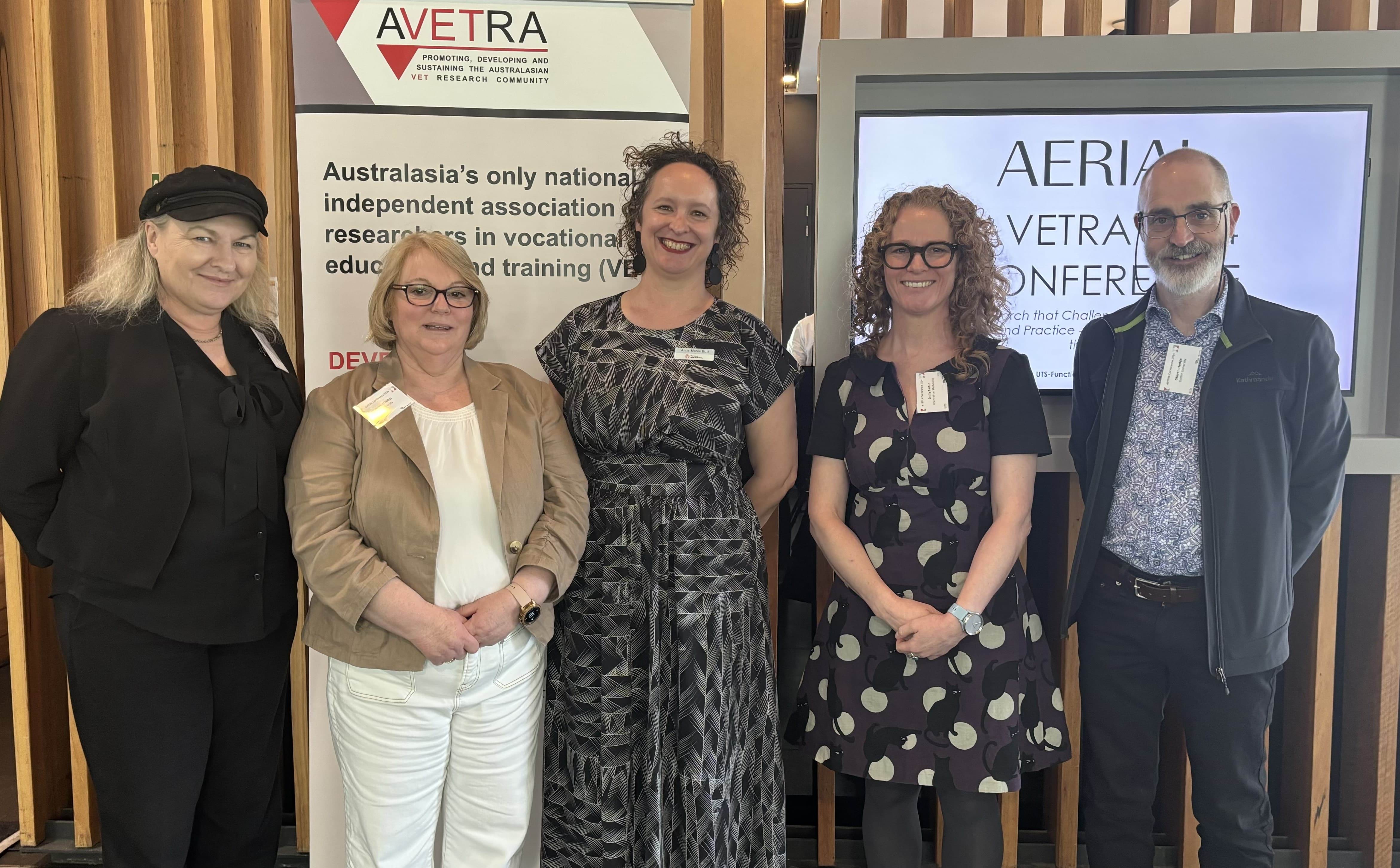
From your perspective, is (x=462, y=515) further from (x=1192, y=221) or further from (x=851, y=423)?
(x=1192, y=221)

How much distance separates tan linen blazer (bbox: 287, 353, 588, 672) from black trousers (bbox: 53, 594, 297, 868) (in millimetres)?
242

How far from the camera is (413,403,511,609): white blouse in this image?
6.08ft

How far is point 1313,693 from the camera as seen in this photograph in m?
2.66

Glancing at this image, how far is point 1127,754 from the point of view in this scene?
6.81 ft

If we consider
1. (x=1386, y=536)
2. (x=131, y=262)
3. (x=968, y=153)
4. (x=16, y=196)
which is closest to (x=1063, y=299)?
(x=968, y=153)

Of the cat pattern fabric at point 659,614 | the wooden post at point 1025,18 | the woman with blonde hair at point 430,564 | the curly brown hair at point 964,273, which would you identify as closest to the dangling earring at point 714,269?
the cat pattern fabric at point 659,614

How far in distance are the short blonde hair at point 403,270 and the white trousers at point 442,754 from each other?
79 cm

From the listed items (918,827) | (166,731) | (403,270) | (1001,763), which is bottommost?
(918,827)

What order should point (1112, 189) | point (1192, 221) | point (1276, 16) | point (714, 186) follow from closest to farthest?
point (1192, 221) → point (714, 186) → point (1112, 189) → point (1276, 16)

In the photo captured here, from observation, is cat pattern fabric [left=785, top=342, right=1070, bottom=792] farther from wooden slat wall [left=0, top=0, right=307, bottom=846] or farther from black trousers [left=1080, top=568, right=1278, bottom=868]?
wooden slat wall [left=0, top=0, right=307, bottom=846]

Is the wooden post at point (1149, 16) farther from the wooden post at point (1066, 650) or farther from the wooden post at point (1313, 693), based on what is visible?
the wooden post at point (1313, 693)

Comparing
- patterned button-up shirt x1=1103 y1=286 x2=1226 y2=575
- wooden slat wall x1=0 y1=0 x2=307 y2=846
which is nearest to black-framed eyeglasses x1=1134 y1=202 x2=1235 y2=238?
patterned button-up shirt x1=1103 y1=286 x2=1226 y2=575

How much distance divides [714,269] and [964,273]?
64cm

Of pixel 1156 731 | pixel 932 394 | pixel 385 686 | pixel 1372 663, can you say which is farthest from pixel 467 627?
pixel 1372 663
